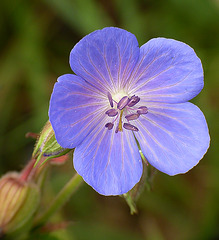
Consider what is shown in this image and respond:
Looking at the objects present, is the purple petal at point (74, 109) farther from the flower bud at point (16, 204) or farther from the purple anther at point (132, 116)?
the flower bud at point (16, 204)

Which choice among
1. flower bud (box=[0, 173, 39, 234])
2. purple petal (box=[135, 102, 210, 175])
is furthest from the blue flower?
flower bud (box=[0, 173, 39, 234])

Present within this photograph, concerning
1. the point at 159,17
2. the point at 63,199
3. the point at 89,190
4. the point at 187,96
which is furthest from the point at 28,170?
the point at 159,17

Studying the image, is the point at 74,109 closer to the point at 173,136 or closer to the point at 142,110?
the point at 142,110

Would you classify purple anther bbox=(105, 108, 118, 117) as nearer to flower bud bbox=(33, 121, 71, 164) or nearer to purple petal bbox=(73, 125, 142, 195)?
purple petal bbox=(73, 125, 142, 195)

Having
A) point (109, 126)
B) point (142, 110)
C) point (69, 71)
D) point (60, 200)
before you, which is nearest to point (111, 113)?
point (109, 126)

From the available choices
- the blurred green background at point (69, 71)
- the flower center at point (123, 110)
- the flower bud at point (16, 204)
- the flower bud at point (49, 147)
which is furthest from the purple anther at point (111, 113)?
the blurred green background at point (69, 71)

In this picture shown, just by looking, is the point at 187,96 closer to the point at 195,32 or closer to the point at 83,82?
the point at 83,82
